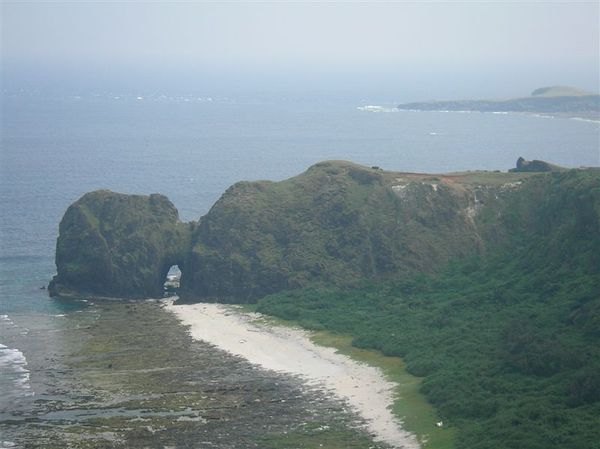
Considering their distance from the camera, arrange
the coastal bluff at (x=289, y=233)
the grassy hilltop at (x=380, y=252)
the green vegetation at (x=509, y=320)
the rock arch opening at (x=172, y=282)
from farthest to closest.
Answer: the rock arch opening at (x=172, y=282) → the coastal bluff at (x=289, y=233) → the grassy hilltop at (x=380, y=252) → the green vegetation at (x=509, y=320)

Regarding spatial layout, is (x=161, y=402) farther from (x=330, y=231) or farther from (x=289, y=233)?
(x=330, y=231)

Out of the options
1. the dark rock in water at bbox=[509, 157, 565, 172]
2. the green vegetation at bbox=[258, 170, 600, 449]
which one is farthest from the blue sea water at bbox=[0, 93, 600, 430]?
the dark rock in water at bbox=[509, 157, 565, 172]

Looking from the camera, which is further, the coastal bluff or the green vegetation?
the coastal bluff

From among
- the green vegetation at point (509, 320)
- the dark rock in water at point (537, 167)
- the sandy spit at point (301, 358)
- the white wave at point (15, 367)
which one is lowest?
the white wave at point (15, 367)

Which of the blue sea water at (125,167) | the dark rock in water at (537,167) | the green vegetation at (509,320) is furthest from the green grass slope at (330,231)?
the blue sea water at (125,167)

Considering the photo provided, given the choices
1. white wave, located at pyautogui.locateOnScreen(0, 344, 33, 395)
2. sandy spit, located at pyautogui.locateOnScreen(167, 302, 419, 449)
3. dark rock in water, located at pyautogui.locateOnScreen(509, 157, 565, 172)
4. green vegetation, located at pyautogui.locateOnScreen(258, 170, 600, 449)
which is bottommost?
white wave, located at pyautogui.locateOnScreen(0, 344, 33, 395)

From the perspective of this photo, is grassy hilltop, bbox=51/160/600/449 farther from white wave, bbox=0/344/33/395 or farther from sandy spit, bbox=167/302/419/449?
white wave, bbox=0/344/33/395

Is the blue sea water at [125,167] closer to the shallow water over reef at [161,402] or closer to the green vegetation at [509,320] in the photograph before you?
the shallow water over reef at [161,402]

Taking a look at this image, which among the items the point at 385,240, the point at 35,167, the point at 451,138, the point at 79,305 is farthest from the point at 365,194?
the point at 451,138
